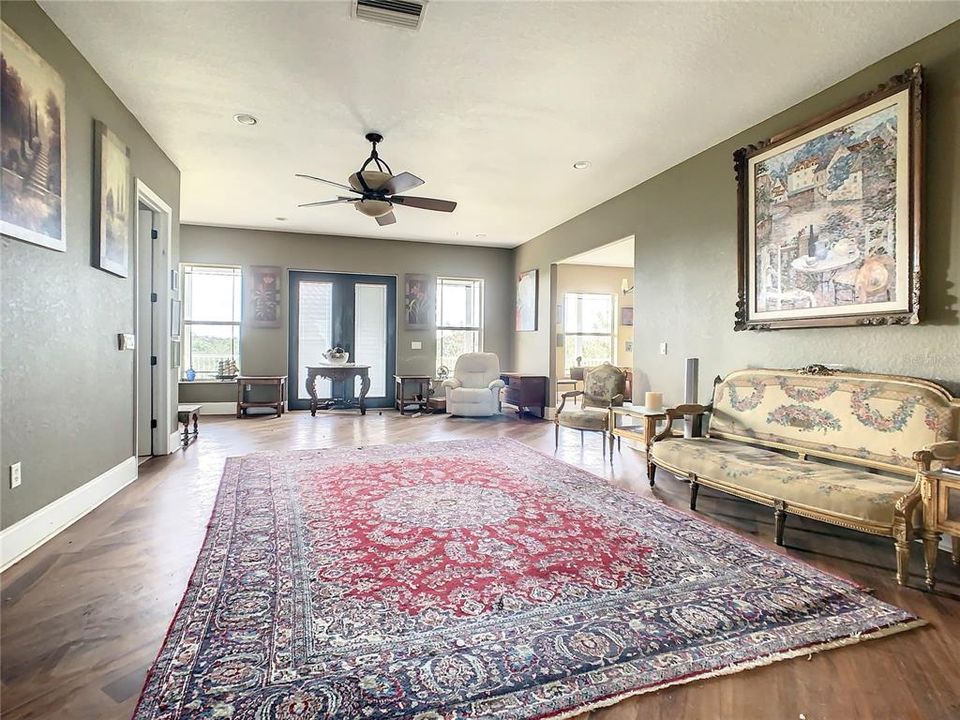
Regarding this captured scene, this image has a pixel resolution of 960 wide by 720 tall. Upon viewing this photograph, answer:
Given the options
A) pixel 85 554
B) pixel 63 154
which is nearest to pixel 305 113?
pixel 63 154

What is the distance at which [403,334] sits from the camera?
8.64 m

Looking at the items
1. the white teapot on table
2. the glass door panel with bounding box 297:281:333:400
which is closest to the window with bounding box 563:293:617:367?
Result: the white teapot on table

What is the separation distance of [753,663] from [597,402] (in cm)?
397

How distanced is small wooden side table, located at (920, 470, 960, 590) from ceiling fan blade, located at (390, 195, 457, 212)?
3.89m

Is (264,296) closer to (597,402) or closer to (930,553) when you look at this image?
(597,402)

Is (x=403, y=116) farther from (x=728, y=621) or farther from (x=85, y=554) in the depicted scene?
(x=728, y=621)

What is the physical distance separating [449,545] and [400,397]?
5701 millimetres

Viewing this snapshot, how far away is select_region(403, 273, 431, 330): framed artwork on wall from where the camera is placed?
8.60 metres

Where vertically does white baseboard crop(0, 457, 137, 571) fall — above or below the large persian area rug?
above

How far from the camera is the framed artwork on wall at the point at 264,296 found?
7906 mm

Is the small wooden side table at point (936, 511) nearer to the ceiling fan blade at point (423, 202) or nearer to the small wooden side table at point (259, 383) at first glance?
the ceiling fan blade at point (423, 202)

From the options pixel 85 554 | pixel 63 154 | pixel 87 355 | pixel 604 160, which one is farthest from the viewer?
pixel 604 160

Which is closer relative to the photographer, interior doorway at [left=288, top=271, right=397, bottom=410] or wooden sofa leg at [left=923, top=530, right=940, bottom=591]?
wooden sofa leg at [left=923, top=530, right=940, bottom=591]

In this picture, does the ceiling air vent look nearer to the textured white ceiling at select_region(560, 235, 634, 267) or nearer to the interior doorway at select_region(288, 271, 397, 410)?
the textured white ceiling at select_region(560, 235, 634, 267)
